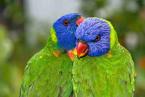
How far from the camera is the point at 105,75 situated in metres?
2.04

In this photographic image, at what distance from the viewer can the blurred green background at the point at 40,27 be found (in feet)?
12.0

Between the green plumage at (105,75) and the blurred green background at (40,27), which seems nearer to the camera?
the green plumage at (105,75)

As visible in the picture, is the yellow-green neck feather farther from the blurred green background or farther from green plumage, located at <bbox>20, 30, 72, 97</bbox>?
the blurred green background

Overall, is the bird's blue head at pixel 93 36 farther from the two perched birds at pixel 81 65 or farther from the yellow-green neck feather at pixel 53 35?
the yellow-green neck feather at pixel 53 35

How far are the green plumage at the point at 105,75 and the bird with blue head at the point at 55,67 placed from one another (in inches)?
5.3

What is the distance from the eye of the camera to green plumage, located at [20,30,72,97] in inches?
86.4

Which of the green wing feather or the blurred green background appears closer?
the green wing feather

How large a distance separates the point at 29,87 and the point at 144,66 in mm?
1780

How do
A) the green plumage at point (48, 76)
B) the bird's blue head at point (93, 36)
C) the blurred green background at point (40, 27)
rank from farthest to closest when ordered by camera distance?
the blurred green background at point (40, 27), the green plumage at point (48, 76), the bird's blue head at point (93, 36)

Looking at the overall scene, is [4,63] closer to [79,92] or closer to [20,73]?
[20,73]

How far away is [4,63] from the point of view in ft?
11.7

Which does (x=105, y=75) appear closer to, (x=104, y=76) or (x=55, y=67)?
(x=104, y=76)

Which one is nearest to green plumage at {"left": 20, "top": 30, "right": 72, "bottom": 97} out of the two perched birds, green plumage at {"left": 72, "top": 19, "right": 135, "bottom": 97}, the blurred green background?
the two perched birds

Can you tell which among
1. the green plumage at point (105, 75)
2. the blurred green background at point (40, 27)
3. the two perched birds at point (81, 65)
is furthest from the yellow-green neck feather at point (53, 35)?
the blurred green background at point (40, 27)
